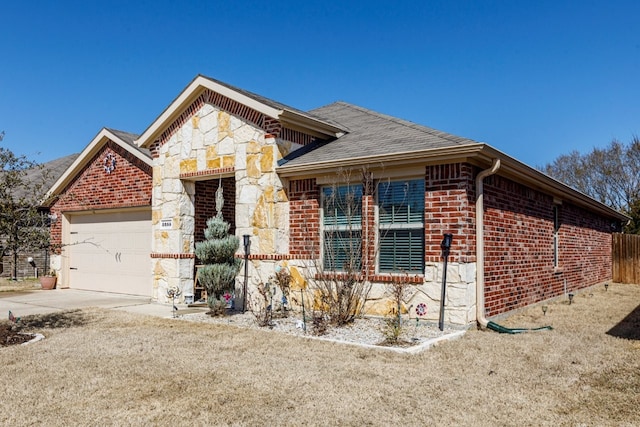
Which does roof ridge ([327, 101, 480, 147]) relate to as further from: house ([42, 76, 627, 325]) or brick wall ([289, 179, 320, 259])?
brick wall ([289, 179, 320, 259])

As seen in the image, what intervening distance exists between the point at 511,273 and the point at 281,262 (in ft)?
14.5

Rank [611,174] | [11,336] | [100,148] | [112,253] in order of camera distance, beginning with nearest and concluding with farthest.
Result: [11,336] → [112,253] → [100,148] → [611,174]

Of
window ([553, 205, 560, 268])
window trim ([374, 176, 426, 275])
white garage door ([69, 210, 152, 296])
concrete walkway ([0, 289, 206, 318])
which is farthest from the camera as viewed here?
white garage door ([69, 210, 152, 296])

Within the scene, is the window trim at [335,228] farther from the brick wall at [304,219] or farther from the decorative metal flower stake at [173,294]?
the decorative metal flower stake at [173,294]

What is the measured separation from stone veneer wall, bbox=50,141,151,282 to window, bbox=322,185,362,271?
589cm

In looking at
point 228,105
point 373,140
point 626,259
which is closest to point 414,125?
point 373,140

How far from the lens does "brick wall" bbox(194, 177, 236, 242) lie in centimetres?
1191

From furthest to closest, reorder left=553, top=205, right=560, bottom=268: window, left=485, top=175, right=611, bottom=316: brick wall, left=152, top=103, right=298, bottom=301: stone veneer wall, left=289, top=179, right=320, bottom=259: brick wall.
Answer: left=553, top=205, right=560, bottom=268: window < left=152, top=103, right=298, bottom=301: stone veneer wall < left=289, top=179, right=320, bottom=259: brick wall < left=485, top=175, right=611, bottom=316: brick wall

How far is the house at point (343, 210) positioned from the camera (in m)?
8.22

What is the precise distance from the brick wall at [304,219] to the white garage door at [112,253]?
5285mm

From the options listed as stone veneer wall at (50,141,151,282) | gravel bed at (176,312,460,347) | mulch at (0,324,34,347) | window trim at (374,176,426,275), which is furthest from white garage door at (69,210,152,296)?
window trim at (374,176,426,275)

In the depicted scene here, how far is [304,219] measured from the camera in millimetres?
9773

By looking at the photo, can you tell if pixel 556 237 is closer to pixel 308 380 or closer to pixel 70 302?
pixel 308 380

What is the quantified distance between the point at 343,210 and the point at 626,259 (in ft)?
48.0
